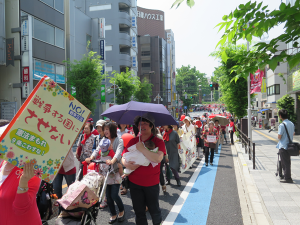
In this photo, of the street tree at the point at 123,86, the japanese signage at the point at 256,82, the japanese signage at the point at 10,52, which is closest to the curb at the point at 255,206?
the japanese signage at the point at 256,82

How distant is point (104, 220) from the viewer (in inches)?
187

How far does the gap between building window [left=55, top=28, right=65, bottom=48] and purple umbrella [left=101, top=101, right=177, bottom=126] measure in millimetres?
22939

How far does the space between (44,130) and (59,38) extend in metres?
25.7

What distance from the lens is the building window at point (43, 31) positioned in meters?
21.9

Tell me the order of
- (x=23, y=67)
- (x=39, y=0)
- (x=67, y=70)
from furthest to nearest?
1. (x=67, y=70)
2. (x=39, y=0)
3. (x=23, y=67)

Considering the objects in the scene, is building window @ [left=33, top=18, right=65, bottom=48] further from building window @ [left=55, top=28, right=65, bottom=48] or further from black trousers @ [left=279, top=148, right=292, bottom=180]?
black trousers @ [left=279, top=148, right=292, bottom=180]

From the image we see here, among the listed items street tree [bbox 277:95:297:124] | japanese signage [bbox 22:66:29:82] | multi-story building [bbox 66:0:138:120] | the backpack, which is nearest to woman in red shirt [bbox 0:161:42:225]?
the backpack

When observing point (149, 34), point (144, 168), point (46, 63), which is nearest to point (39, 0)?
point (46, 63)

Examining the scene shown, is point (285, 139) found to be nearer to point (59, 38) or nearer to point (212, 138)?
point (212, 138)

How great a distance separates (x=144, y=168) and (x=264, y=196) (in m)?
3.66

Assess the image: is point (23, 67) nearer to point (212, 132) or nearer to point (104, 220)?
point (212, 132)

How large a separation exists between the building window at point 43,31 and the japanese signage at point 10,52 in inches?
84.0

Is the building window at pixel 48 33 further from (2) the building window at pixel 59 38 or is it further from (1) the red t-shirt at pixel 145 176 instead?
(1) the red t-shirt at pixel 145 176

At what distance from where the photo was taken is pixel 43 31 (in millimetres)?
22859
